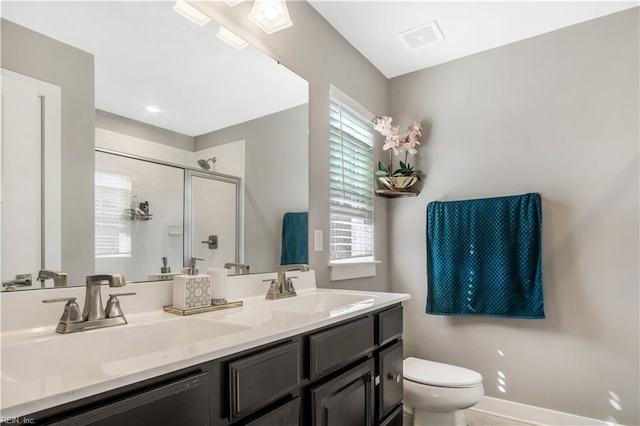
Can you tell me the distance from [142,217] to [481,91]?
2.27 meters

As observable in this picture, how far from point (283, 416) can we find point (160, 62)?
1.21m

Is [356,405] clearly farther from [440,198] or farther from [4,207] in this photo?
[440,198]

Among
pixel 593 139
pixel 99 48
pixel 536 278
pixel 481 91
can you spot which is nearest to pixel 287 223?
pixel 99 48

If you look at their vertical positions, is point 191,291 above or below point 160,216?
below

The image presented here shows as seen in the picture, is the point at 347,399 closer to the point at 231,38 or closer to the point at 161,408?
the point at 161,408

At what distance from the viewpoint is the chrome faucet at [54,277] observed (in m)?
1.01

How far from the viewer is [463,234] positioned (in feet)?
8.11

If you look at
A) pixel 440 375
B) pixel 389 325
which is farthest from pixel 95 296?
pixel 440 375

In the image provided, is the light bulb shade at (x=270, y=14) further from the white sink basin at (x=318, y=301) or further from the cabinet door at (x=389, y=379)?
the cabinet door at (x=389, y=379)

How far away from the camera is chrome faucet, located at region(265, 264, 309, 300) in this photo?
164 cm

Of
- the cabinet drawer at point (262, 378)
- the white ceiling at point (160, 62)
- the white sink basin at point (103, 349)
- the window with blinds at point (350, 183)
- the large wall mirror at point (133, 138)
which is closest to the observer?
the white sink basin at point (103, 349)

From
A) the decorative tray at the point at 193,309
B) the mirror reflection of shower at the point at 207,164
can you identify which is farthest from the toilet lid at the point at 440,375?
the mirror reflection of shower at the point at 207,164

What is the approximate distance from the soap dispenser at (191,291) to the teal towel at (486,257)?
1699mm

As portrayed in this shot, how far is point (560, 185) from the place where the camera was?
226cm
